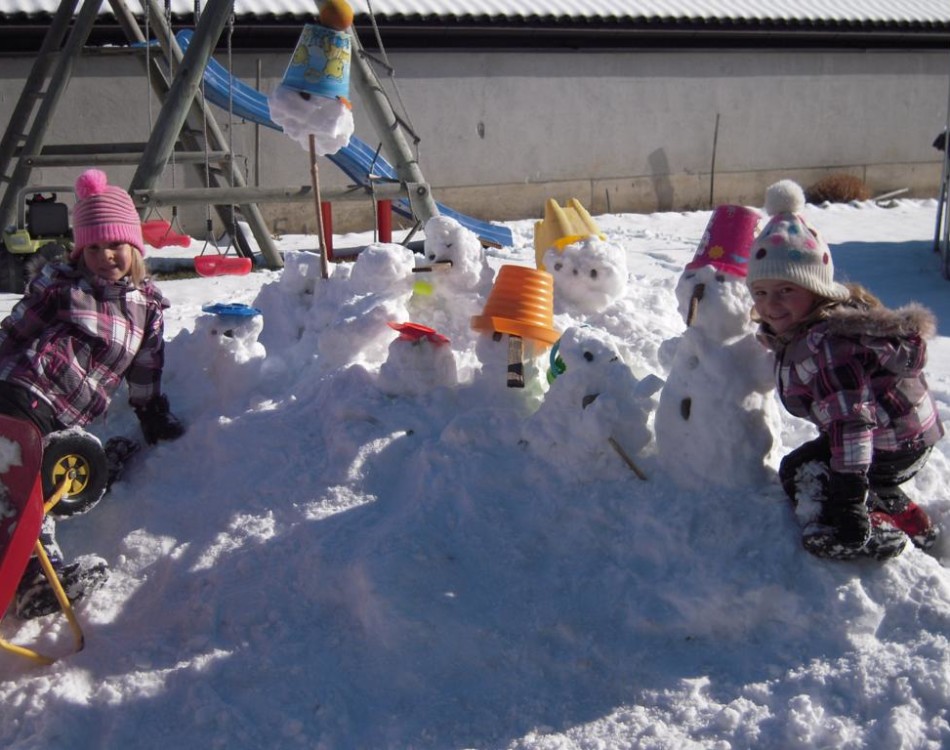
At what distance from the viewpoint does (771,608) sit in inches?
93.8

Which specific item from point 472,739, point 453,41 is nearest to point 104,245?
point 472,739

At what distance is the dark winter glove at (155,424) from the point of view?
349cm

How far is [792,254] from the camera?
248 centimetres

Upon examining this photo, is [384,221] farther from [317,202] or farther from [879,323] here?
[879,323]

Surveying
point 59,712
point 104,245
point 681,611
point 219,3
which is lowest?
point 59,712

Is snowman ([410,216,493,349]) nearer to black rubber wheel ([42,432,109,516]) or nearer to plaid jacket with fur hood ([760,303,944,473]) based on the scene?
black rubber wheel ([42,432,109,516])

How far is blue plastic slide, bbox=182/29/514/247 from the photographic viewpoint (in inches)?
306

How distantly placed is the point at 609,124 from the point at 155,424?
29.8ft

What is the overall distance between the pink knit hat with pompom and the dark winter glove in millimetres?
551

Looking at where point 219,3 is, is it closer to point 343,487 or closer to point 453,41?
point 343,487

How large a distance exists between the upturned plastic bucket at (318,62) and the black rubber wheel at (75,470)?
1.63 meters

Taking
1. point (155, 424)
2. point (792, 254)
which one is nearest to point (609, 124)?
point (155, 424)

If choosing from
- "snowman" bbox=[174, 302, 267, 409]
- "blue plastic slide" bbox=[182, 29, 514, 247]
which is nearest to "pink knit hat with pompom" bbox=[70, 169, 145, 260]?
"snowman" bbox=[174, 302, 267, 409]

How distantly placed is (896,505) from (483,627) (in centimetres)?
113
